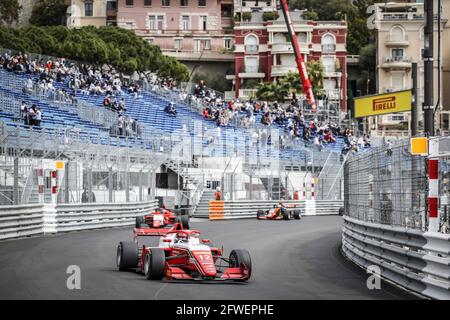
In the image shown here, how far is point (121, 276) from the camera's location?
15.8m

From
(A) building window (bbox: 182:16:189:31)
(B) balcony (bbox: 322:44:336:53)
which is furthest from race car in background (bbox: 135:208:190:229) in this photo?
(A) building window (bbox: 182:16:189:31)

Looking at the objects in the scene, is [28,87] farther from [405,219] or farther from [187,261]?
[405,219]

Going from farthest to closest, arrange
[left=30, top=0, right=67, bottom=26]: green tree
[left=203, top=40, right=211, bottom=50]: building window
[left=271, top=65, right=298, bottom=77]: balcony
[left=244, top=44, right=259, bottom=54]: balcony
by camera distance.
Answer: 1. [left=30, top=0, right=67, bottom=26]: green tree
2. [left=203, top=40, right=211, bottom=50]: building window
3. [left=244, top=44, right=259, bottom=54]: balcony
4. [left=271, top=65, right=298, bottom=77]: balcony

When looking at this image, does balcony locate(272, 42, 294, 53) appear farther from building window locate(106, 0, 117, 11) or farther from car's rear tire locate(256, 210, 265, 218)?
car's rear tire locate(256, 210, 265, 218)

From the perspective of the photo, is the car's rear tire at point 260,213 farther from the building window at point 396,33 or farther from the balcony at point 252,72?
the balcony at point 252,72

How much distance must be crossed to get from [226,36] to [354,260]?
303 ft

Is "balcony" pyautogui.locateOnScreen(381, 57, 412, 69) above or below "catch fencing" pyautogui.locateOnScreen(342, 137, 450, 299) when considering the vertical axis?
above

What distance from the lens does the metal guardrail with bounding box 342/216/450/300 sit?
41.6ft

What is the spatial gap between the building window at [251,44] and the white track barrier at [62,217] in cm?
6504

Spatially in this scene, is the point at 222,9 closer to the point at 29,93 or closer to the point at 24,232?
the point at 29,93

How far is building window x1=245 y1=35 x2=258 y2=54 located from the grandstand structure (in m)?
46.1

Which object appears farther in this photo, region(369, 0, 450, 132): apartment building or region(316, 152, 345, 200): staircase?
region(369, 0, 450, 132): apartment building

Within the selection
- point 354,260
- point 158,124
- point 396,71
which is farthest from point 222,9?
point 354,260

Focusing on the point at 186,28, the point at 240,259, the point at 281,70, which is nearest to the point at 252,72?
the point at 281,70
